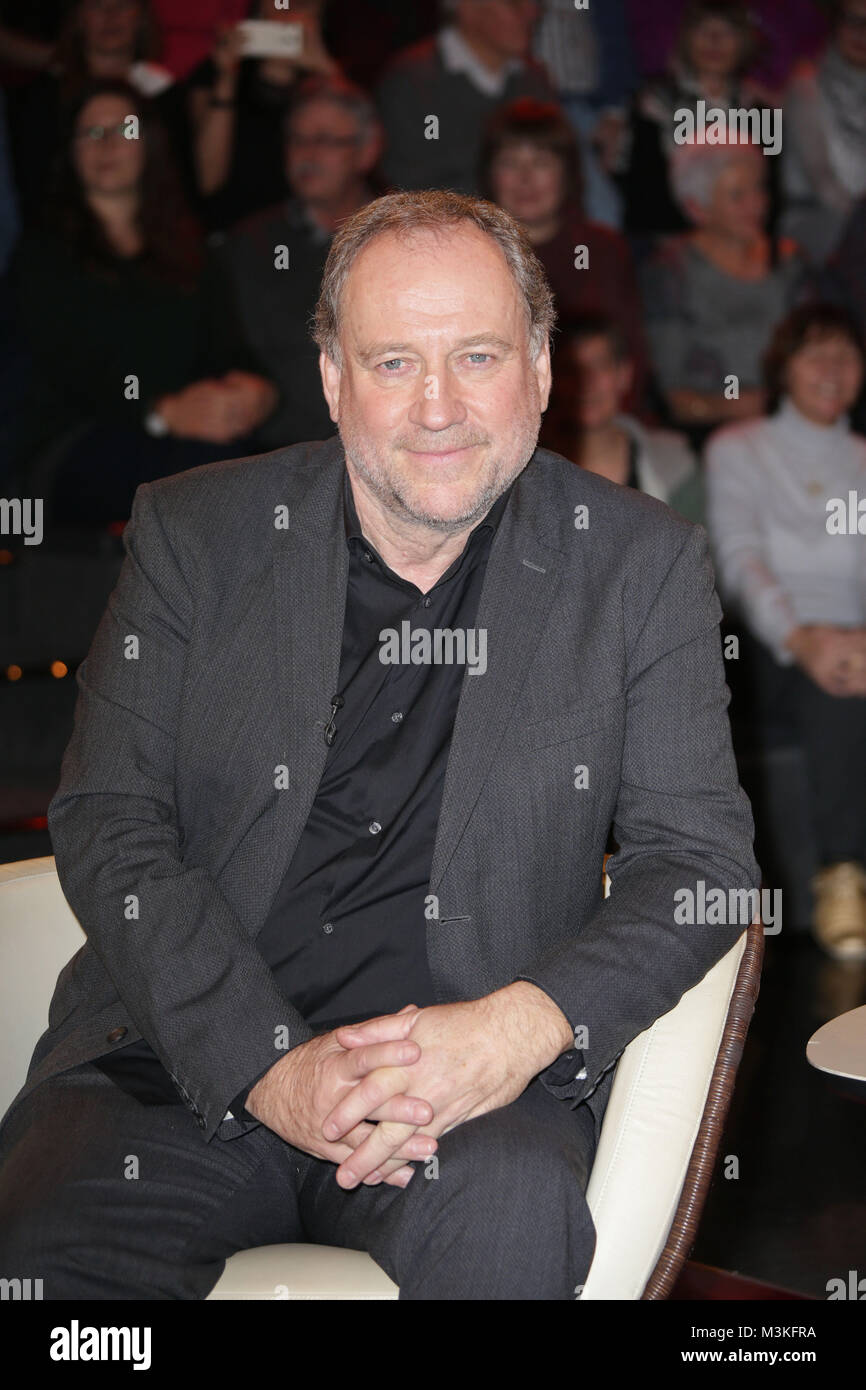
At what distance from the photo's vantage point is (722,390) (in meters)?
4.90

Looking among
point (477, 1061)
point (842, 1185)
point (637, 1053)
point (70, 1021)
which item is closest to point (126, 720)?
point (70, 1021)

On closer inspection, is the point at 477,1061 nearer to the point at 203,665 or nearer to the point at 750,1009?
the point at 750,1009

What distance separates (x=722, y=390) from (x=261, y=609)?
3.49 meters

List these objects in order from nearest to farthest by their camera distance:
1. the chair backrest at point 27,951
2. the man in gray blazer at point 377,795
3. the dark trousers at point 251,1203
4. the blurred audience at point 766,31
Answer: the dark trousers at point 251,1203
the man in gray blazer at point 377,795
the chair backrest at point 27,951
the blurred audience at point 766,31

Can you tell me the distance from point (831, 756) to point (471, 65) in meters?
2.62

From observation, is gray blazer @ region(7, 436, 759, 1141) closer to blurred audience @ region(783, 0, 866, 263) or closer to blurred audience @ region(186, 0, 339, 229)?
blurred audience @ region(186, 0, 339, 229)

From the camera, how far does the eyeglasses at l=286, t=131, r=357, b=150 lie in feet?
16.2

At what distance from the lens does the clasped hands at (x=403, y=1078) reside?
143 centimetres

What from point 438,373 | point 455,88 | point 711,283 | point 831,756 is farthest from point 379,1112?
point 455,88

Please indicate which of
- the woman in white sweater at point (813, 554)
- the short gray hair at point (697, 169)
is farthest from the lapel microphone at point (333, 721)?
the short gray hair at point (697, 169)

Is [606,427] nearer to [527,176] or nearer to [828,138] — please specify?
[527,176]

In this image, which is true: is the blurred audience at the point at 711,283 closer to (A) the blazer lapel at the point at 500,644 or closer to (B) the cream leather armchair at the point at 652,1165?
(A) the blazer lapel at the point at 500,644

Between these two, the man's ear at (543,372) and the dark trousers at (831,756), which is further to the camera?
the dark trousers at (831,756)

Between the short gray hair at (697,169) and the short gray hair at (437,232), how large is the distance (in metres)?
3.45
